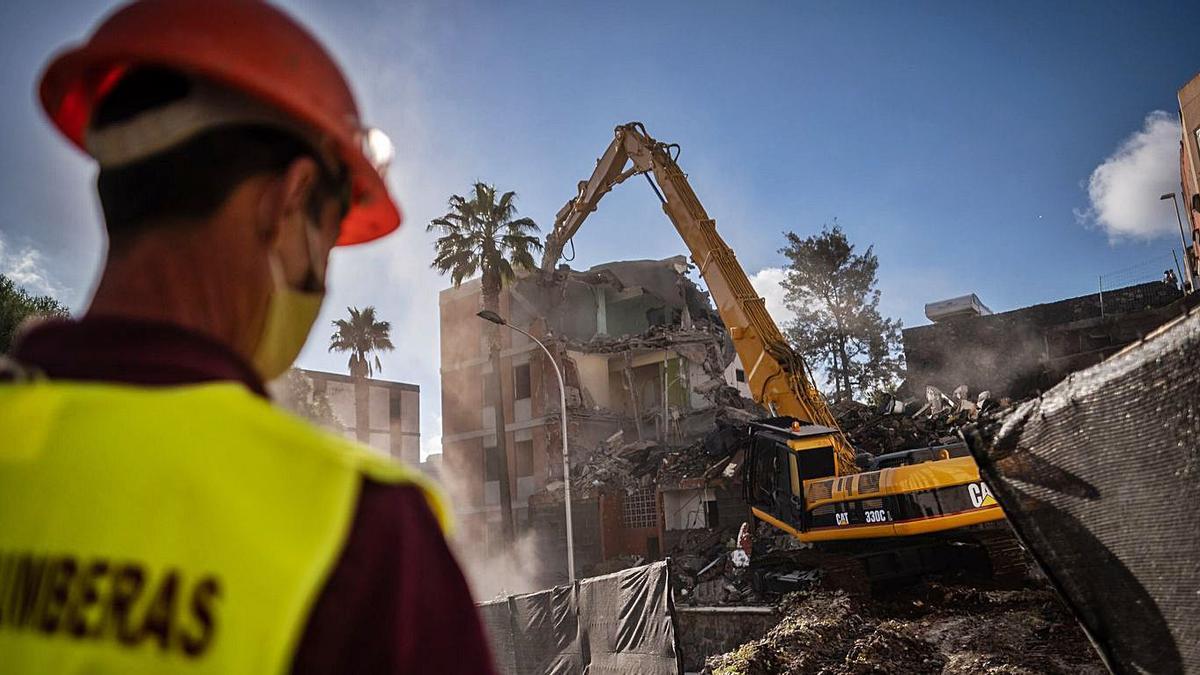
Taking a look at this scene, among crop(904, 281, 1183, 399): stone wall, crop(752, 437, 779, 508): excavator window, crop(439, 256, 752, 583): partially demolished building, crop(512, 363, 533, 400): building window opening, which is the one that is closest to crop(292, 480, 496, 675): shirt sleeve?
crop(752, 437, 779, 508): excavator window

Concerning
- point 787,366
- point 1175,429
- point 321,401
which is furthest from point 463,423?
point 1175,429

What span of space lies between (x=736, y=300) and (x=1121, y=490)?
49.9 ft

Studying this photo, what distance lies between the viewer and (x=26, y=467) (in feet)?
2.77

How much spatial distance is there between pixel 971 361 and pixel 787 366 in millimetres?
22197

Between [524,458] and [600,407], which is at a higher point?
[600,407]

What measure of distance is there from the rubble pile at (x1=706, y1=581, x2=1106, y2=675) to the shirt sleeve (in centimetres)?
918

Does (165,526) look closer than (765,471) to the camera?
Yes

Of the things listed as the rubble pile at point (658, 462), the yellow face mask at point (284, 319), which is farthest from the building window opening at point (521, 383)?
the yellow face mask at point (284, 319)

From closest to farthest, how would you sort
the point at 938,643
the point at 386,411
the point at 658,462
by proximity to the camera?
the point at 938,643, the point at 658,462, the point at 386,411

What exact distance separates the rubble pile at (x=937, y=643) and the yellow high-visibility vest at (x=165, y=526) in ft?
30.7

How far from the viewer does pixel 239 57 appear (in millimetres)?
1073

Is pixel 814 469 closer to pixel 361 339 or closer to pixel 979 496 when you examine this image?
pixel 979 496

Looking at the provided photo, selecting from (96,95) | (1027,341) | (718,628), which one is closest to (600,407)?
(1027,341)

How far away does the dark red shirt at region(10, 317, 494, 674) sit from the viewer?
792 millimetres
